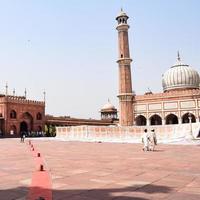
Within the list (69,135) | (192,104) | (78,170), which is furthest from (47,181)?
(192,104)

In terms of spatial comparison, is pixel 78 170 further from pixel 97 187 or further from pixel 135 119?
pixel 135 119

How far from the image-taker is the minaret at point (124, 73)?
38.9 metres

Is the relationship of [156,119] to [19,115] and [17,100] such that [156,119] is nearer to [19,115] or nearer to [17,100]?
[19,115]

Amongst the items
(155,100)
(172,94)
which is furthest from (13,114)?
(172,94)

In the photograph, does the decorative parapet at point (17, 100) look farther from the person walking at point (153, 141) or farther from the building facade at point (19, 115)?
the person walking at point (153, 141)

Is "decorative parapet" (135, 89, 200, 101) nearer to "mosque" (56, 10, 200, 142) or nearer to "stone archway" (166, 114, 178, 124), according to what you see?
"mosque" (56, 10, 200, 142)

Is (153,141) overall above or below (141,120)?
below

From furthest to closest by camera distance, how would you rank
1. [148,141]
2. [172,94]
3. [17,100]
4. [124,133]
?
[17,100] < [172,94] < [124,133] < [148,141]

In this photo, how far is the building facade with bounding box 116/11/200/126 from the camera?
1529 inches

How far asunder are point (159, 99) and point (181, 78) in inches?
201

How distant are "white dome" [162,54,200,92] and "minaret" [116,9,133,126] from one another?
744 centimetres

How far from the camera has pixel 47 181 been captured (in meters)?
5.32

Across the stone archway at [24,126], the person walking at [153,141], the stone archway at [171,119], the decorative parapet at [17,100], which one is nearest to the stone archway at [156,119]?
the stone archway at [171,119]

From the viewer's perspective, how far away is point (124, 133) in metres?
23.9
